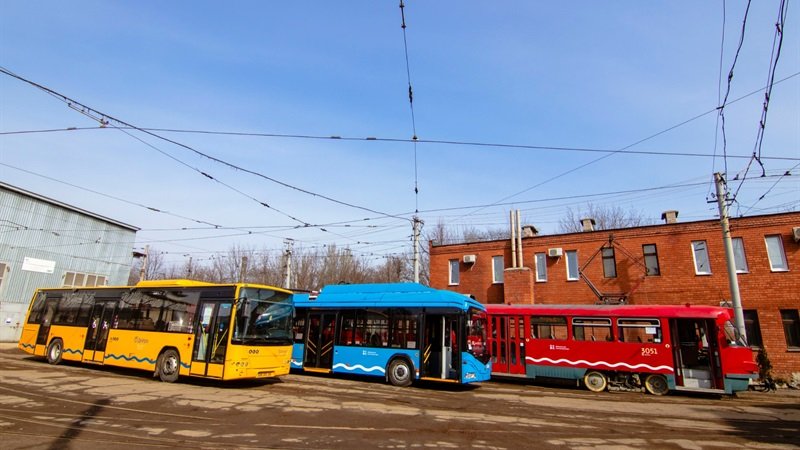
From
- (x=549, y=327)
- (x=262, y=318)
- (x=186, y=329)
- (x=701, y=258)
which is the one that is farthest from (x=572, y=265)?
(x=186, y=329)

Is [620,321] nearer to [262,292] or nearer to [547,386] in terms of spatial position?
[547,386]

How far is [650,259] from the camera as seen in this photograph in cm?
2273

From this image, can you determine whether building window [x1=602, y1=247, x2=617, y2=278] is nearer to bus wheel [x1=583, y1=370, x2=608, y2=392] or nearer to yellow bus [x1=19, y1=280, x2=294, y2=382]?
bus wheel [x1=583, y1=370, x2=608, y2=392]

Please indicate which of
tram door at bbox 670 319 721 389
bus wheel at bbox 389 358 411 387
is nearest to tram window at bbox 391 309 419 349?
bus wheel at bbox 389 358 411 387

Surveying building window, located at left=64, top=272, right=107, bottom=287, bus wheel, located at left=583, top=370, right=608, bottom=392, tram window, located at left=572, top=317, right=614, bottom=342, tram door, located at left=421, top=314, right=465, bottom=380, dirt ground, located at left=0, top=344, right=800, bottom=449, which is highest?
building window, located at left=64, top=272, right=107, bottom=287

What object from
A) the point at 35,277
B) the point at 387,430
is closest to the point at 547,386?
the point at 387,430

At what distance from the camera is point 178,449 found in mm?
6047

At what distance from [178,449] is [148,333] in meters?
9.28

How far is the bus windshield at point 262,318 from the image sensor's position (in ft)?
39.4

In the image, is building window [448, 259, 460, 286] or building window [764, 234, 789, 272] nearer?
building window [764, 234, 789, 272]

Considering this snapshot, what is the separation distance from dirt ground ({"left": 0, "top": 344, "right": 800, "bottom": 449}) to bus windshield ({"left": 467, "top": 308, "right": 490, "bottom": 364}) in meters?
1.16

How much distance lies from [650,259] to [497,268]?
28.2ft

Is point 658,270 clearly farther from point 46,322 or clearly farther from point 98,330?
point 46,322

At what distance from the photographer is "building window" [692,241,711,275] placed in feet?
70.0
